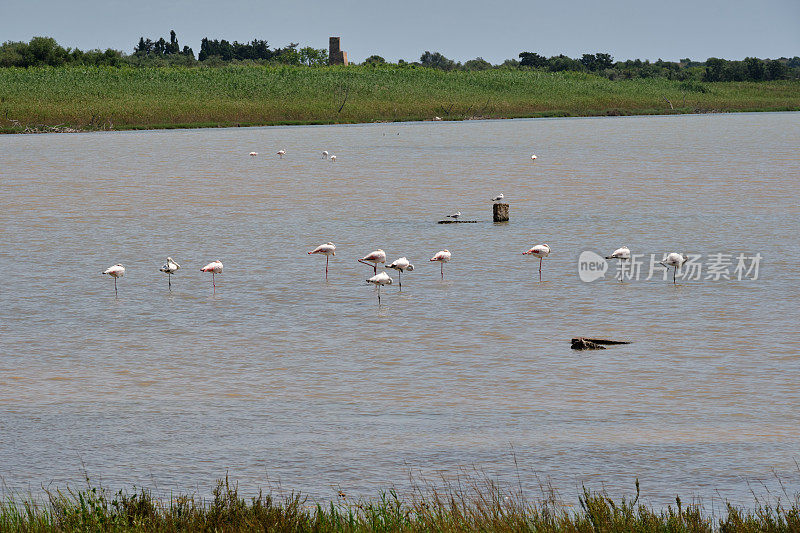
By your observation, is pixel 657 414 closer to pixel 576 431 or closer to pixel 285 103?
pixel 576 431

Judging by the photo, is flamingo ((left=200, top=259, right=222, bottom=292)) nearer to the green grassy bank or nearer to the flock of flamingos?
the flock of flamingos

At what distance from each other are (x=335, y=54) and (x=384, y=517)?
192m

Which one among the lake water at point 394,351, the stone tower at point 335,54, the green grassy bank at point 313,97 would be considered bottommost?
the lake water at point 394,351

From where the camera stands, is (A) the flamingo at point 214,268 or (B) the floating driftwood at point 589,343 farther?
(A) the flamingo at point 214,268

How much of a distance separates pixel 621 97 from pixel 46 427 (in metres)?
115

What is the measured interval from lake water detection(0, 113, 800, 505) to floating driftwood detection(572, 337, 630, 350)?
0.67ft

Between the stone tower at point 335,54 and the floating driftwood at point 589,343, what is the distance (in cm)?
18435

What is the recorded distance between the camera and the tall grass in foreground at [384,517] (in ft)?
24.2

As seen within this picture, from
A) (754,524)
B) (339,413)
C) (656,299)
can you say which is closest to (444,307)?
(656,299)

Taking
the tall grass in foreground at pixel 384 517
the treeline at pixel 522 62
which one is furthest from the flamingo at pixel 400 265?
the treeline at pixel 522 62

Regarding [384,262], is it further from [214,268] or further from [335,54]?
[335,54]

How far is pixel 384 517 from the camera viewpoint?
765 centimetres

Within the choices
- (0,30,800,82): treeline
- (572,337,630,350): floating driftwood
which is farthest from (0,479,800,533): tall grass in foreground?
(0,30,800,82): treeline

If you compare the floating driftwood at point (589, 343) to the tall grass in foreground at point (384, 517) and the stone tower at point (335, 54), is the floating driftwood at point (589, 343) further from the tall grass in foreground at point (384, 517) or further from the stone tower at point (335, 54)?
the stone tower at point (335, 54)
